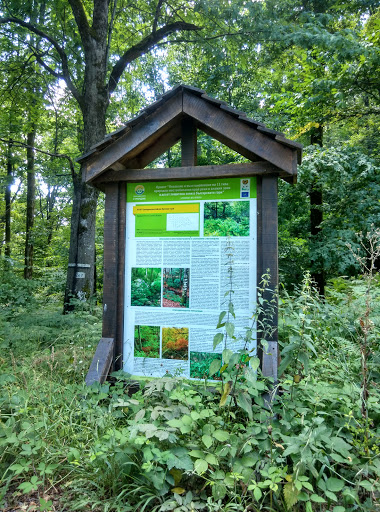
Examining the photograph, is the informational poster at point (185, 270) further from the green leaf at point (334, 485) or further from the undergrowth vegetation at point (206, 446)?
the green leaf at point (334, 485)

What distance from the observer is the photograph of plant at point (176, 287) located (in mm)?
3182

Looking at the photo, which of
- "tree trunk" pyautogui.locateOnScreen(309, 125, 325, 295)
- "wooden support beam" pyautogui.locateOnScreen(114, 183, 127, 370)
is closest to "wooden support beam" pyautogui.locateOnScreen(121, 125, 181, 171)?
"wooden support beam" pyautogui.locateOnScreen(114, 183, 127, 370)

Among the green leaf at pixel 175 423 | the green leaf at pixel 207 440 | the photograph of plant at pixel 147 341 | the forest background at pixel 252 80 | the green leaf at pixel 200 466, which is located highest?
the forest background at pixel 252 80

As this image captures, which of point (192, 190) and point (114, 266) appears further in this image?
point (114, 266)

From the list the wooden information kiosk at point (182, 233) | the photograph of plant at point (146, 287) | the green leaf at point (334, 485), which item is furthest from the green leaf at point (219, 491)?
the photograph of plant at point (146, 287)

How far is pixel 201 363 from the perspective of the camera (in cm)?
308

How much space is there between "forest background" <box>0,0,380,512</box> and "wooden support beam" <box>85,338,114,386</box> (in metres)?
0.14

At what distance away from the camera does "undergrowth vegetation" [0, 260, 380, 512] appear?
1.89 meters

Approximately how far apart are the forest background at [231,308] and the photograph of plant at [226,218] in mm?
846

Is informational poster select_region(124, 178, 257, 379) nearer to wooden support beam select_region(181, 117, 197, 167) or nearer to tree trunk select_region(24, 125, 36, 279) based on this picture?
wooden support beam select_region(181, 117, 197, 167)

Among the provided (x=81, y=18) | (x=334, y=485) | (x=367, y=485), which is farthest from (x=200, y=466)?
(x=81, y=18)

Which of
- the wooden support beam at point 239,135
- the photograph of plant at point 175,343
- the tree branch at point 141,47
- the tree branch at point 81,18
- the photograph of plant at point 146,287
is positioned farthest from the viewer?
the tree branch at point 141,47

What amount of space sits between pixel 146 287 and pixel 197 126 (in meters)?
1.79

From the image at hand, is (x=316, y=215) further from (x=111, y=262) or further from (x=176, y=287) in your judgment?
(x=111, y=262)
